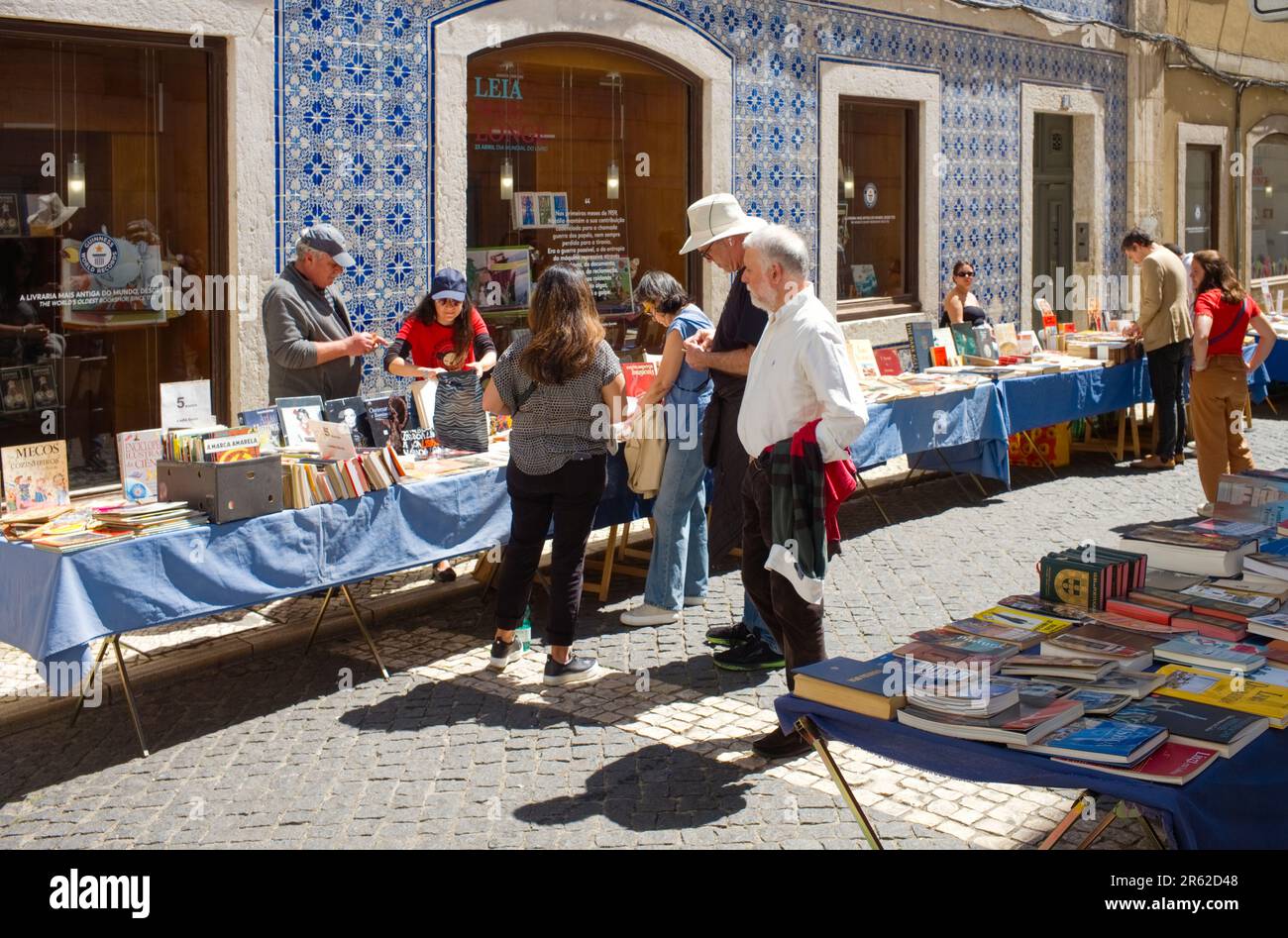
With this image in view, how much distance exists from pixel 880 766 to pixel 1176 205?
13194mm

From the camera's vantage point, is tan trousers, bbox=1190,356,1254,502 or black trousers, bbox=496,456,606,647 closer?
black trousers, bbox=496,456,606,647

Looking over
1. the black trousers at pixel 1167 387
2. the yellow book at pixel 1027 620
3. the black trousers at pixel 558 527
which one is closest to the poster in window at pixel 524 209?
the black trousers at pixel 558 527

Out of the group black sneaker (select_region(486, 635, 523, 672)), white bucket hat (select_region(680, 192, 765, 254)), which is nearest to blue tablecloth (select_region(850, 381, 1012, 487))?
white bucket hat (select_region(680, 192, 765, 254))

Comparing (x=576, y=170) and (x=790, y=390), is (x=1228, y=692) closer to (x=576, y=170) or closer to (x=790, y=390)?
(x=790, y=390)

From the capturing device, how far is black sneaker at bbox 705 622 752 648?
6367 millimetres

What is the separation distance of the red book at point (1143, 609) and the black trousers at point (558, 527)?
2434 millimetres

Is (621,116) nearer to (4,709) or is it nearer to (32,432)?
(32,432)

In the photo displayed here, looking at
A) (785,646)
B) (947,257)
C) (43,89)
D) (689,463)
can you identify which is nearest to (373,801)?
(785,646)

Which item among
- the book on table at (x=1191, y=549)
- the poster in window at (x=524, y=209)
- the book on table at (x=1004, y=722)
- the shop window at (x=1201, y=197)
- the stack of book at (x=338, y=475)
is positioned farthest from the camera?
the shop window at (x=1201, y=197)

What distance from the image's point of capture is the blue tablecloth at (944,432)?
8.84 metres

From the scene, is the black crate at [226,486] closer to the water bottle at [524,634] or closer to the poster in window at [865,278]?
the water bottle at [524,634]

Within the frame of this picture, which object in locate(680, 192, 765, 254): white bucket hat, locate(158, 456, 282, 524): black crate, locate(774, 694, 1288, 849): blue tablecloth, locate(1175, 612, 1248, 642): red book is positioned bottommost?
locate(774, 694, 1288, 849): blue tablecloth

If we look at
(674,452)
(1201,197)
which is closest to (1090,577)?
(674,452)

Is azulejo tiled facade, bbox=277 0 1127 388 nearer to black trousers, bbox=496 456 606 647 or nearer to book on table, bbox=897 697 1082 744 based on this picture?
black trousers, bbox=496 456 606 647
